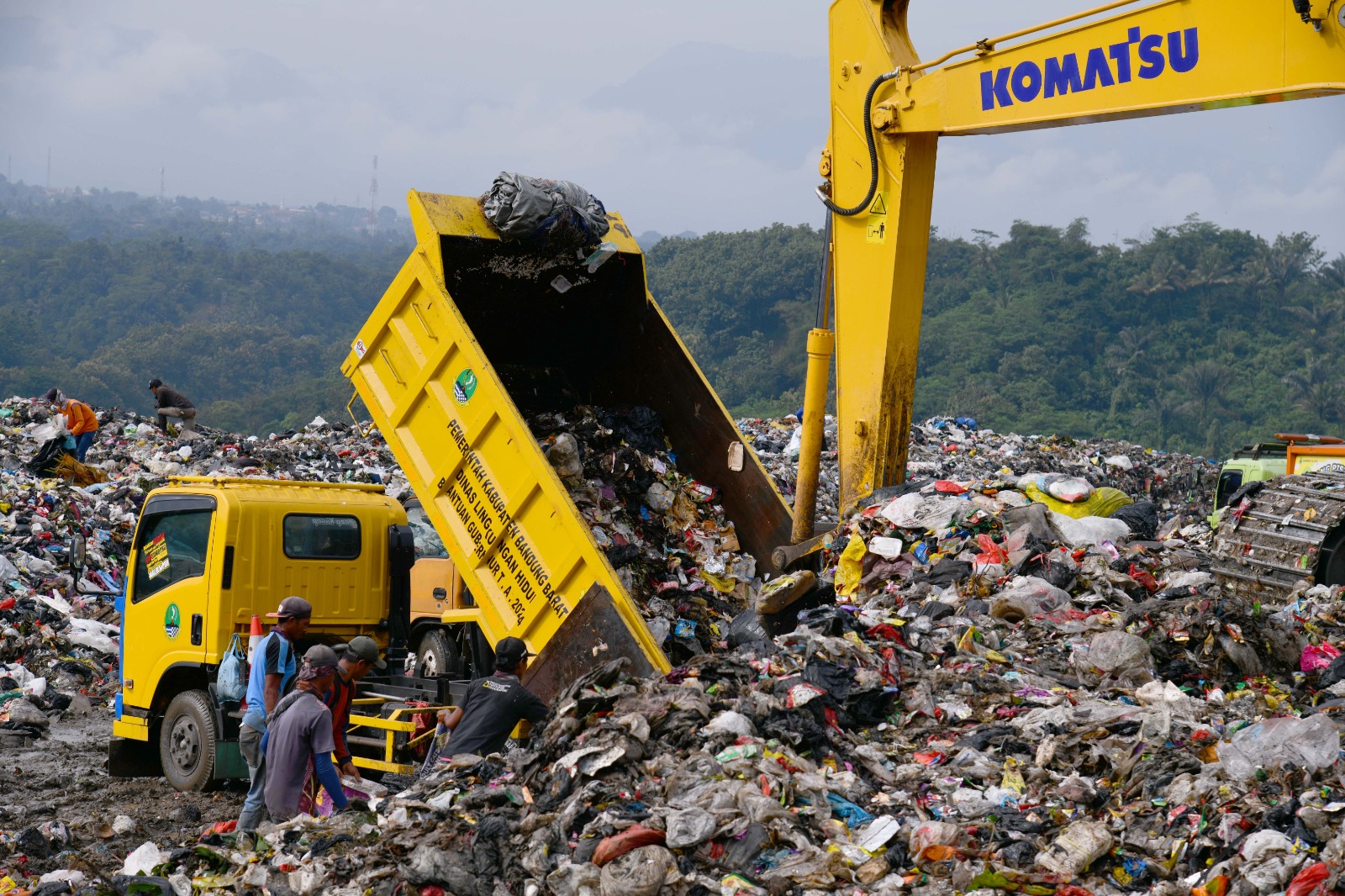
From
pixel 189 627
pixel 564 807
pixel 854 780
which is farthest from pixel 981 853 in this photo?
pixel 189 627

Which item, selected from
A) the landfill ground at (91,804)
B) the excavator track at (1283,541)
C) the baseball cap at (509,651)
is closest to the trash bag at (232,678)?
the landfill ground at (91,804)

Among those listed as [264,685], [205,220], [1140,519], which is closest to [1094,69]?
[1140,519]

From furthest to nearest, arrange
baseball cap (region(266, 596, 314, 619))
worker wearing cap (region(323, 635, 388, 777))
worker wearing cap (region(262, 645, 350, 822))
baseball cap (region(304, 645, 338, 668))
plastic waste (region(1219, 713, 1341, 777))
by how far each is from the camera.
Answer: baseball cap (region(266, 596, 314, 619))
worker wearing cap (region(323, 635, 388, 777))
baseball cap (region(304, 645, 338, 668))
worker wearing cap (region(262, 645, 350, 822))
plastic waste (region(1219, 713, 1341, 777))

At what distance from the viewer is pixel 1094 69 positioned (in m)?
5.99

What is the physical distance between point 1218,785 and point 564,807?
2265 mm

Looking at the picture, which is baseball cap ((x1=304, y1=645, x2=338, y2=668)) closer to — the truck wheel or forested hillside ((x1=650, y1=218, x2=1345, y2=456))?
the truck wheel

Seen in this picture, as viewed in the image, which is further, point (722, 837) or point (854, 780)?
point (854, 780)

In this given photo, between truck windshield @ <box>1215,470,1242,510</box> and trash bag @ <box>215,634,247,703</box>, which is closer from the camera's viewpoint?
trash bag @ <box>215,634,247,703</box>

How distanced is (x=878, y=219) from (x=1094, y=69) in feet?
4.86

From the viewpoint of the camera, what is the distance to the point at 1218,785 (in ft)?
14.1

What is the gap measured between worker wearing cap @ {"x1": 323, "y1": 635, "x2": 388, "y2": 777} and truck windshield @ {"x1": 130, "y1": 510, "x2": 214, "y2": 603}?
1.73m

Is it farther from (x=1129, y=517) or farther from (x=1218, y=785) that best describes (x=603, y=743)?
(x=1129, y=517)

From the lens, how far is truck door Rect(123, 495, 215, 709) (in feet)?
22.8

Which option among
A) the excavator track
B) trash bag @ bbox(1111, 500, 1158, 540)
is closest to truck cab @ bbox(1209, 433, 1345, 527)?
the excavator track
